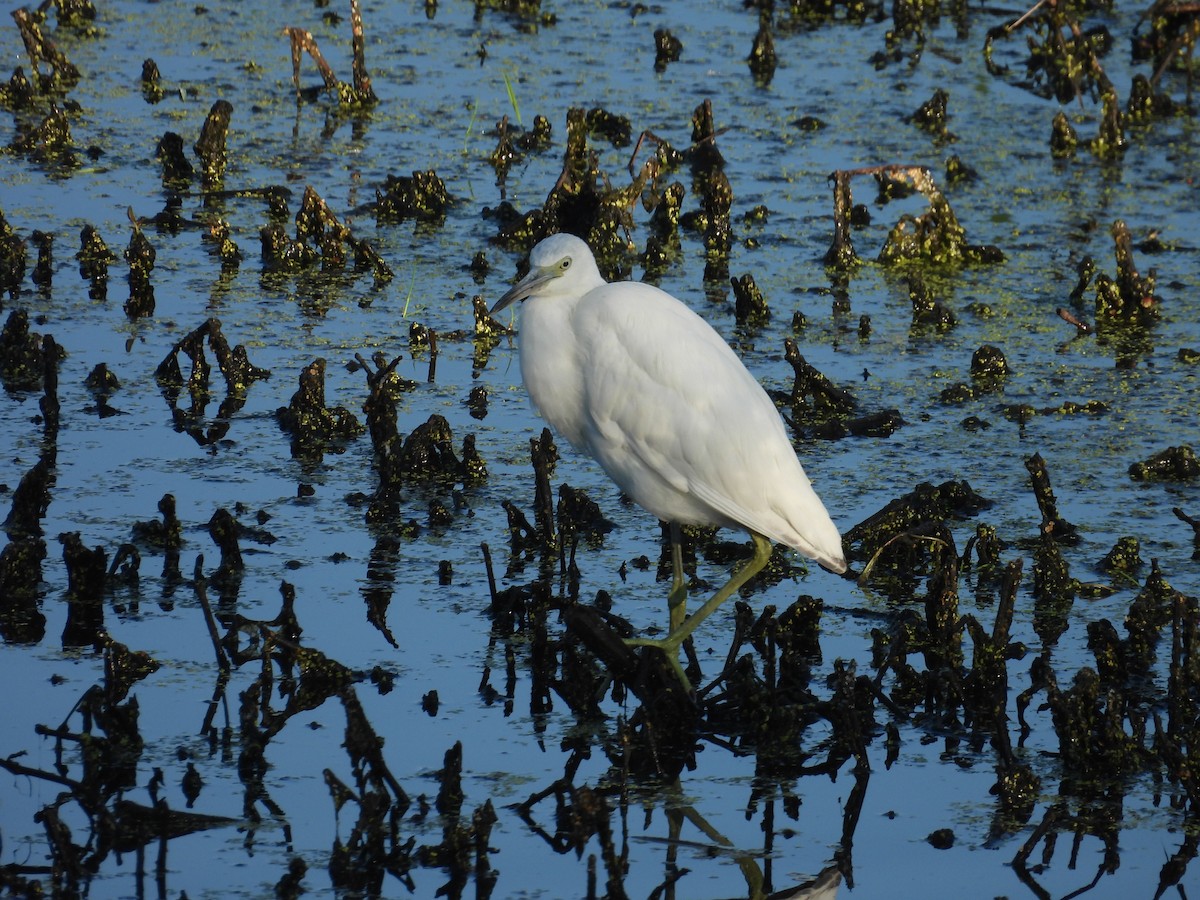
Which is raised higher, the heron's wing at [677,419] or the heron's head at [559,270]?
the heron's head at [559,270]

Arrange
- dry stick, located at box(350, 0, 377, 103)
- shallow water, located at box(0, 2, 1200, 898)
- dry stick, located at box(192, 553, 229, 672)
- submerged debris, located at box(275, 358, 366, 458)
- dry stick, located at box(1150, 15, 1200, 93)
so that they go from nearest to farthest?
shallow water, located at box(0, 2, 1200, 898)
dry stick, located at box(192, 553, 229, 672)
submerged debris, located at box(275, 358, 366, 458)
dry stick, located at box(350, 0, 377, 103)
dry stick, located at box(1150, 15, 1200, 93)

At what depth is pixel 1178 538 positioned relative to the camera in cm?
605

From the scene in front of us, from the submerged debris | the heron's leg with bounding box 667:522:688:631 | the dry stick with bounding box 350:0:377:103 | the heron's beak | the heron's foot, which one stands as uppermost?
the dry stick with bounding box 350:0:377:103

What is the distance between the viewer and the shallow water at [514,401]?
4.46 meters

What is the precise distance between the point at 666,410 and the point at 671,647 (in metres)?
0.68

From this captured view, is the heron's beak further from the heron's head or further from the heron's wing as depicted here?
A: the heron's wing

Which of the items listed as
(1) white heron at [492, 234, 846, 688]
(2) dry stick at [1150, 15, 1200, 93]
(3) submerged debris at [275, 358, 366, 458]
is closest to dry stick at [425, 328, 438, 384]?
(3) submerged debris at [275, 358, 366, 458]

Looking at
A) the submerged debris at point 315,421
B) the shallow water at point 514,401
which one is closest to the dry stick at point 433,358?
the shallow water at point 514,401

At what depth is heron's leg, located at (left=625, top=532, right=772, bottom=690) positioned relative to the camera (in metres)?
5.05

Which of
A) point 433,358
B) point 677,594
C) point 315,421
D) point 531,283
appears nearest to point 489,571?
point 677,594

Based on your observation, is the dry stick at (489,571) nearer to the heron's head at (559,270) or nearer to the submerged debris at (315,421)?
the heron's head at (559,270)

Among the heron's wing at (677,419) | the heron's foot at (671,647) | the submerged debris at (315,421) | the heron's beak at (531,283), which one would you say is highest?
the heron's beak at (531,283)

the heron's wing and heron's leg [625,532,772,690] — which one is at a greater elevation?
the heron's wing

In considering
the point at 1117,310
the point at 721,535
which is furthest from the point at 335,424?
the point at 1117,310
